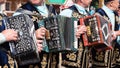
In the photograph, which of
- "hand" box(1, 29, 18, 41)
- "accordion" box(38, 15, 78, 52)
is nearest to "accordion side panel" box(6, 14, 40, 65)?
"hand" box(1, 29, 18, 41)

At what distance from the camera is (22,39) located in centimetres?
597

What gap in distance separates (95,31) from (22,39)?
1.74 meters

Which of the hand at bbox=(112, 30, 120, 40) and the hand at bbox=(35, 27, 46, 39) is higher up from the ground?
the hand at bbox=(35, 27, 46, 39)

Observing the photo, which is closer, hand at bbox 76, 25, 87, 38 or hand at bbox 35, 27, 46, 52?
hand at bbox 35, 27, 46, 52

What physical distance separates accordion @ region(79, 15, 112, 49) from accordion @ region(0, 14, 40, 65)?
57.5 inches

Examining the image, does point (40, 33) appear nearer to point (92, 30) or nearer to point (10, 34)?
point (10, 34)

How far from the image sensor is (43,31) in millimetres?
6430

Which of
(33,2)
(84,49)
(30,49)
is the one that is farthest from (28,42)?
(84,49)

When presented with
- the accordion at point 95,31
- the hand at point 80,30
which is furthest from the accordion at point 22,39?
the accordion at point 95,31

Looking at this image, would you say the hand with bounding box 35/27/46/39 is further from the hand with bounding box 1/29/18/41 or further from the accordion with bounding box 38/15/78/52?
the hand with bounding box 1/29/18/41

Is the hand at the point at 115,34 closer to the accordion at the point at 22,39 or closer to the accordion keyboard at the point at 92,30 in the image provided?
the accordion keyboard at the point at 92,30

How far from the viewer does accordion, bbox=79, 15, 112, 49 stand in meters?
7.34

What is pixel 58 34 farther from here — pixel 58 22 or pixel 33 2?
pixel 33 2

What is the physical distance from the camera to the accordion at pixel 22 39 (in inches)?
233
